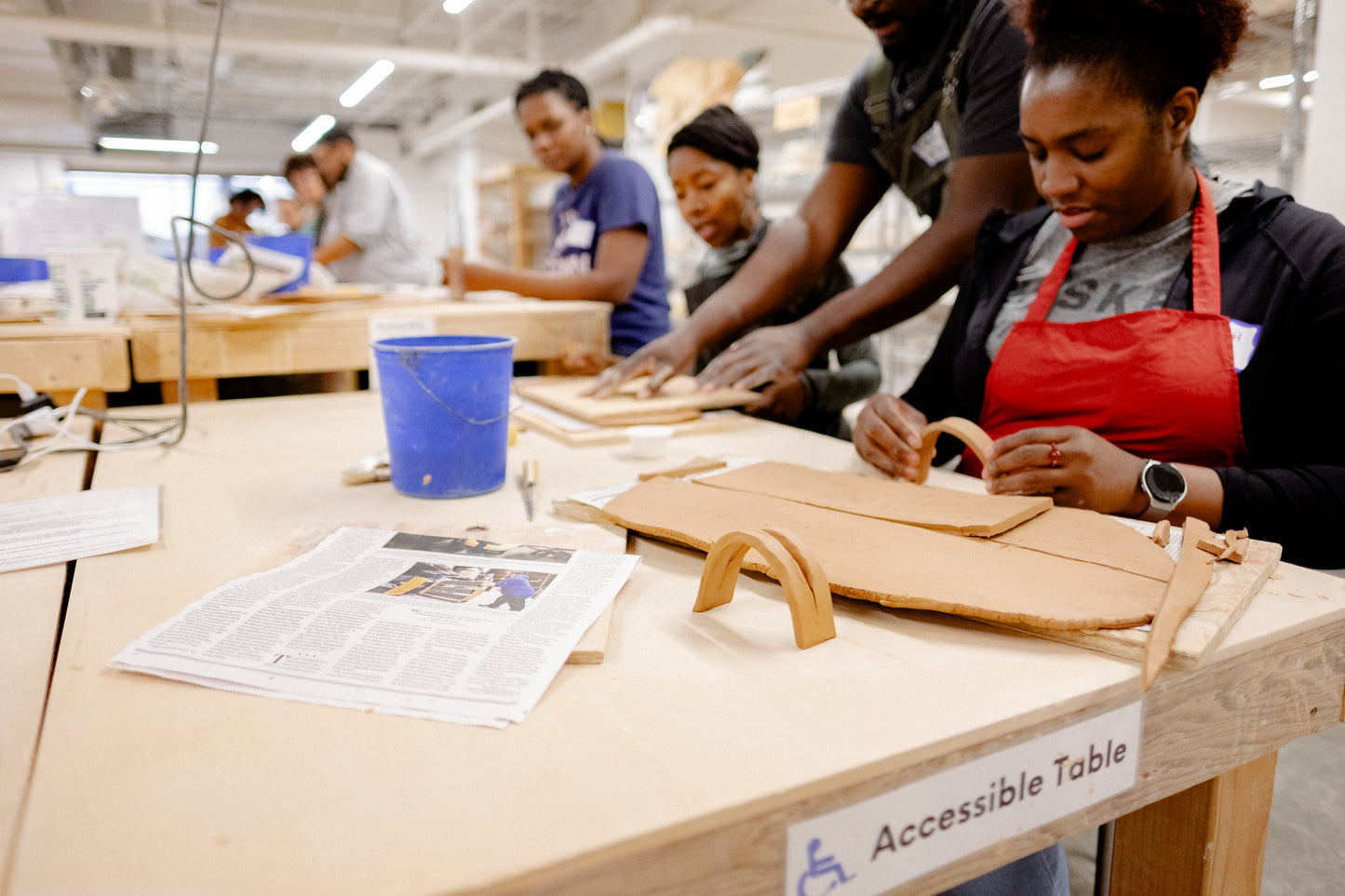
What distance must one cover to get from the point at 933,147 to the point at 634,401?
2.74 ft

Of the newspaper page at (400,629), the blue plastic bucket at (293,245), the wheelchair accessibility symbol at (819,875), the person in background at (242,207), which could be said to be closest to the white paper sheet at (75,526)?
the newspaper page at (400,629)

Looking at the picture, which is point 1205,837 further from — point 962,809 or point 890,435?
point 890,435

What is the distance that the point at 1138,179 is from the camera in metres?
1.09

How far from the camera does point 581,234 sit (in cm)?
260

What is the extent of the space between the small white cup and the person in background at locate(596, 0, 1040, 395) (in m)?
0.37

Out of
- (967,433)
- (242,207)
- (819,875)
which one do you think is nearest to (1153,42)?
(967,433)

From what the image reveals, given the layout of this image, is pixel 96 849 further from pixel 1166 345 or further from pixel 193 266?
pixel 193 266

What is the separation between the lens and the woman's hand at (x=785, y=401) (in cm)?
173

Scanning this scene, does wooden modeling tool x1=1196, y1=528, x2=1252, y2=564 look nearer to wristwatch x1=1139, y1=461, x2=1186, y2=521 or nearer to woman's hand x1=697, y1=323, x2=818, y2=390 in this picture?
wristwatch x1=1139, y1=461, x2=1186, y2=521

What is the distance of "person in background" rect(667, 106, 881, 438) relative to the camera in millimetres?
2029

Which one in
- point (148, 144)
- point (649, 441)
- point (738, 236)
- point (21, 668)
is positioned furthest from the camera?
point (148, 144)

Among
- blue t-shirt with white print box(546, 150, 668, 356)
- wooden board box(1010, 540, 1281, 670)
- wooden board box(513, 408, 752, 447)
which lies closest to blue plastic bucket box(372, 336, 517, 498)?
wooden board box(513, 408, 752, 447)

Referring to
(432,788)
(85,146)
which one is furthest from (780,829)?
(85,146)

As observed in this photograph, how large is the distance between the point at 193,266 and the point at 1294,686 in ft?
7.11
